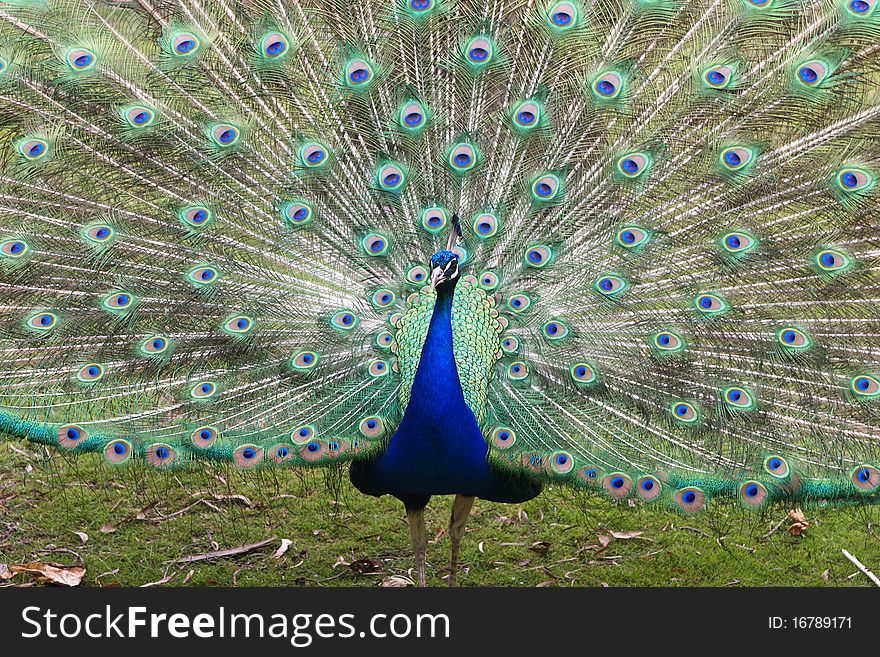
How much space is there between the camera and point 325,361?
311 cm

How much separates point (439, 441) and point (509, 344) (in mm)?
387

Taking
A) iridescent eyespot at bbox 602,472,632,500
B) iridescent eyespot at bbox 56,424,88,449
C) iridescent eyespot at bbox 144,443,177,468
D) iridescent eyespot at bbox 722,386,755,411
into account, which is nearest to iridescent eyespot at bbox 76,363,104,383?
iridescent eyespot at bbox 56,424,88,449

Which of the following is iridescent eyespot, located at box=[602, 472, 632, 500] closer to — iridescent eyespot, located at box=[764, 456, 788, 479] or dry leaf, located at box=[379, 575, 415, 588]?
iridescent eyespot, located at box=[764, 456, 788, 479]

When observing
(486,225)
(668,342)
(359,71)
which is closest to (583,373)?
(668,342)

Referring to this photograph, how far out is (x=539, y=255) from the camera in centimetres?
310

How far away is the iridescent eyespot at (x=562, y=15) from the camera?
288 centimetres

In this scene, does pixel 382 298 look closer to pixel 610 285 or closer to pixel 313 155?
pixel 313 155

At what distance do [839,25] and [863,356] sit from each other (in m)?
0.96

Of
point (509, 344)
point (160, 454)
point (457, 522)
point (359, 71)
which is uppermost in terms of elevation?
point (359, 71)

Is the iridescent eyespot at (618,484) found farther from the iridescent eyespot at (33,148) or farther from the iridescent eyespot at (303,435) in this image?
the iridescent eyespot at (33,148)

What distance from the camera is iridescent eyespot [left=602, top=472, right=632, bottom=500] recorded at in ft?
9.77

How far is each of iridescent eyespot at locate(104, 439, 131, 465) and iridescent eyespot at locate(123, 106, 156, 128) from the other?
961mm

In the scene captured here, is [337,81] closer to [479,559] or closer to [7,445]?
[479,559]

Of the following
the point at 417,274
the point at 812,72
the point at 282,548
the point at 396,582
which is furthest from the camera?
the point at 282,548
